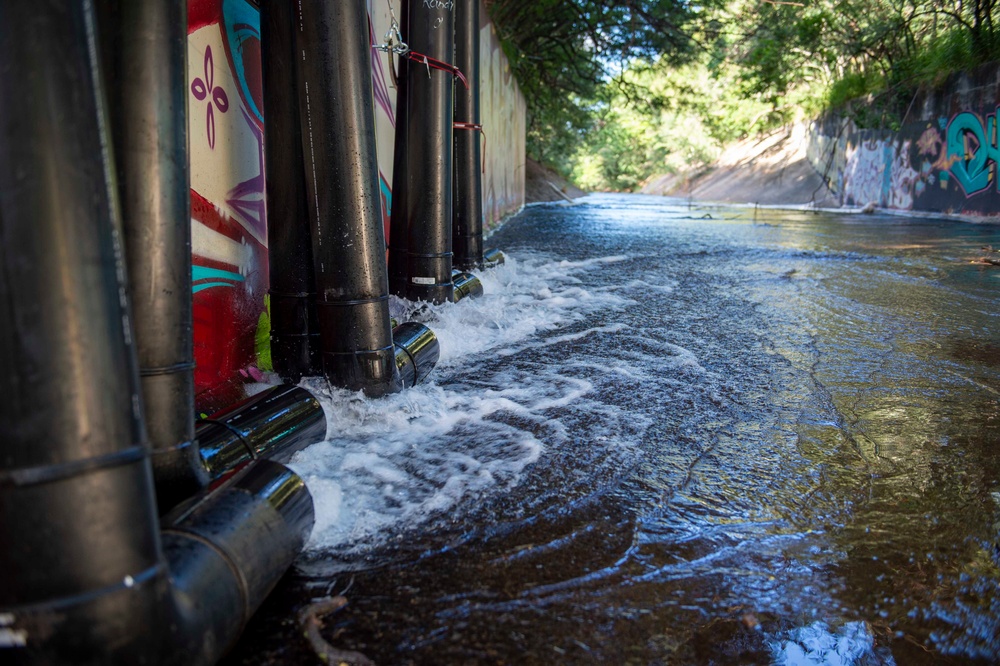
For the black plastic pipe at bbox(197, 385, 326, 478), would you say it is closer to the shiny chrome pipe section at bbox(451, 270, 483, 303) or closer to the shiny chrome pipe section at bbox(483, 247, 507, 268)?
the shiny chrome pipe section at bbox(451, 270, 483, 303)

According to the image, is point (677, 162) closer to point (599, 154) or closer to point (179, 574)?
point (599, 154)

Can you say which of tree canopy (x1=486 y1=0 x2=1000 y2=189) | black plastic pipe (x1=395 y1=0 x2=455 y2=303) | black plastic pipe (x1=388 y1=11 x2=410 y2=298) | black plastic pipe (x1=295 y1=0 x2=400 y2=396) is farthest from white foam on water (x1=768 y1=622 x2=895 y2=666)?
tree canopy (x1=486 y1=0 x2=1000 y2=189)

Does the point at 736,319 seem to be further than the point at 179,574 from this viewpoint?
Yes

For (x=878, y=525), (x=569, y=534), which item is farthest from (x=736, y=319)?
(x=569, y=534)

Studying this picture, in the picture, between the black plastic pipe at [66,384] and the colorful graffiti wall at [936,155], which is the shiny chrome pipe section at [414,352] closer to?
the black plastic pipe at [66,384]

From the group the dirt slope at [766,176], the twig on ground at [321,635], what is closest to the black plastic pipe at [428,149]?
the twig on ground at [321,635]

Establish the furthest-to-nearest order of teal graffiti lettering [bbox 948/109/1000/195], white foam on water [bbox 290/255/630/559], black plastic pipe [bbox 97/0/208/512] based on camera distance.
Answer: teal graffiti lettering [bbox 948/109/1000/195], white foam on water [bbox 290/255/630/559], black plastic pipe [bbox 97/0/208/512]

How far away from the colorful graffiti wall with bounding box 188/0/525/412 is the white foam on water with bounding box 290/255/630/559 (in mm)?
434

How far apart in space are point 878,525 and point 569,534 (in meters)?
0.93

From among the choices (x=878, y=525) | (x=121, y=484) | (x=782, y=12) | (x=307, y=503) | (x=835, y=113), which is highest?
(x=782, y=12)

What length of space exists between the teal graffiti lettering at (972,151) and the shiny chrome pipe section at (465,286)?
44.1ft

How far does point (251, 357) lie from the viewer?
3730 millimetres

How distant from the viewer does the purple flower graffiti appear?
322 centimetres

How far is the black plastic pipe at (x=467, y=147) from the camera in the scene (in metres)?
6.46
